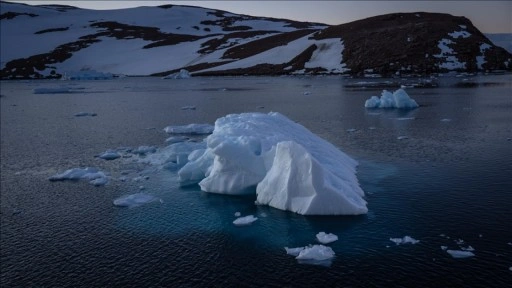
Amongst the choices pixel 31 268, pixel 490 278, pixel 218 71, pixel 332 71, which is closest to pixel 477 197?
pixel 490 278

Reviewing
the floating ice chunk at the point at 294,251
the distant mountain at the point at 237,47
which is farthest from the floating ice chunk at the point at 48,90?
the floating ice chunk at the point at 294,251

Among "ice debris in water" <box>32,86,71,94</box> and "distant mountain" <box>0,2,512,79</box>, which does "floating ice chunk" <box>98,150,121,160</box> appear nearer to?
"ice debris in water" <box>32,86,71,94</box>

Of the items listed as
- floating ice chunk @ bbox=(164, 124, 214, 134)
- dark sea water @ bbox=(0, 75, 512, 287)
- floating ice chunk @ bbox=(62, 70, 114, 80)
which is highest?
floating ice chunk @ bbox=(62, 70, 114, 80)

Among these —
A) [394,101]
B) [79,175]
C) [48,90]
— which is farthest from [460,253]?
[48,90]

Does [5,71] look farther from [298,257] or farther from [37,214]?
[298,257]

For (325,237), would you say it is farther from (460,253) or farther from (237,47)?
(237,47)

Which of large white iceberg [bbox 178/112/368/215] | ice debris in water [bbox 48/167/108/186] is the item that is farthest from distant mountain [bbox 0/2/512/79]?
ice debris in water [bbox 48/167/108/186]
